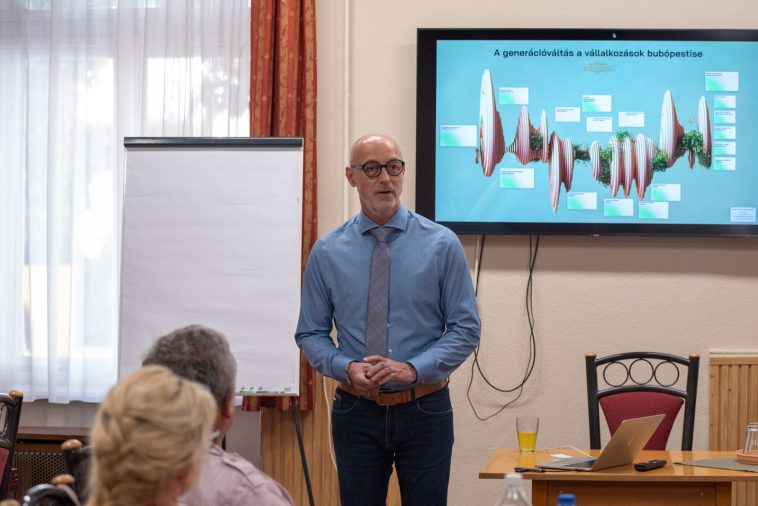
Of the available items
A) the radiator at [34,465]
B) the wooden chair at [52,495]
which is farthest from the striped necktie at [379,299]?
the radiator at [34,465]

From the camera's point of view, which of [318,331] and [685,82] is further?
[685,82]

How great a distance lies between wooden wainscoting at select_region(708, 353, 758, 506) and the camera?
4.30 m

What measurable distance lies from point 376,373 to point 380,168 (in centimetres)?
70

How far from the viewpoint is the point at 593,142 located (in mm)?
4328

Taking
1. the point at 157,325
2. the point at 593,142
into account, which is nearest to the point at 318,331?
the point at 157,325

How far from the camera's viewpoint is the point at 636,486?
107 inches

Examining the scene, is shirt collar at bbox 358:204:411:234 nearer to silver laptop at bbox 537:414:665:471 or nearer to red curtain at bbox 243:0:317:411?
silver laptop at bbox 537:414:665:471

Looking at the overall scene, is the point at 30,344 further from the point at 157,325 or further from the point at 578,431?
the point at 578,431

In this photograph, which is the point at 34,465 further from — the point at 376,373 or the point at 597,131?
the point at 597,131

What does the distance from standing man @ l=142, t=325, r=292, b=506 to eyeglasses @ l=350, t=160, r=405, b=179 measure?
4.79 feet

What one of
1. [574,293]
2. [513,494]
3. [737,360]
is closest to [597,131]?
[574,293]

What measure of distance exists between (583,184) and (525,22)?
2.67 ft

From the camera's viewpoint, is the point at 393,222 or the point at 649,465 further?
the point at 393,222

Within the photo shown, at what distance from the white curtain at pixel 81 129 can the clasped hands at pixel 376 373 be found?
6.18ft
